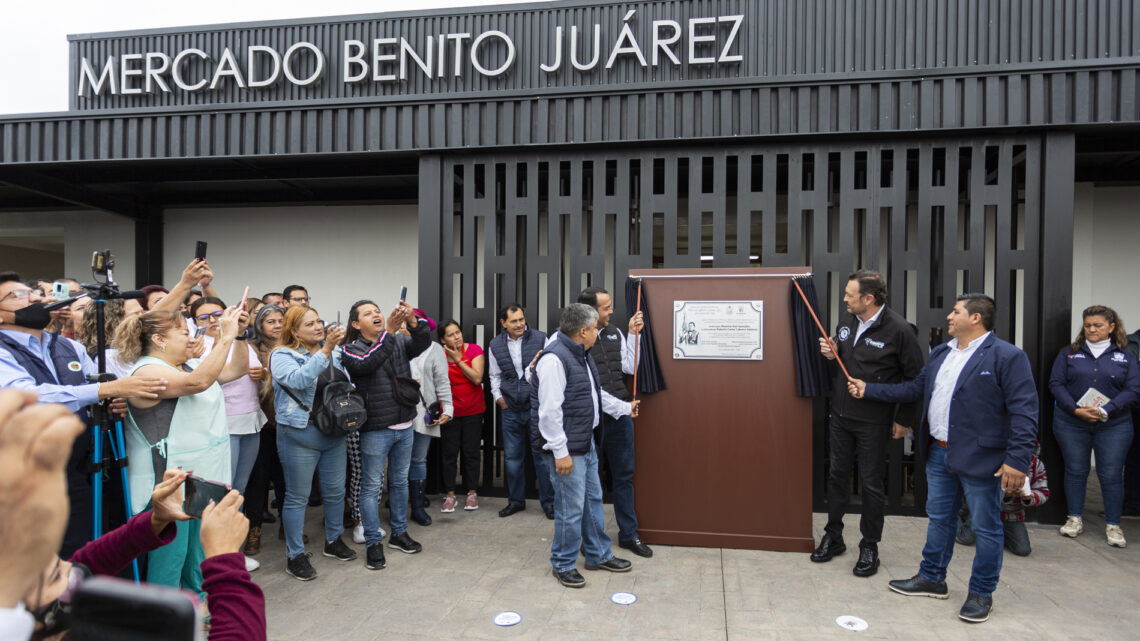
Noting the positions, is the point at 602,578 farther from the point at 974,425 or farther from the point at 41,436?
the point at 41,436

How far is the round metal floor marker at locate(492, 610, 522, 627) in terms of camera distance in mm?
3361

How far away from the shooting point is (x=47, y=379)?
9.33 ft

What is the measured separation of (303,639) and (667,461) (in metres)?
2.54

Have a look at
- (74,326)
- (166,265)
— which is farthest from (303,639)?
(166,265)

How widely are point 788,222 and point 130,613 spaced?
5.24 meters

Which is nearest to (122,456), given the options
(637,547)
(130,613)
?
(130,613)

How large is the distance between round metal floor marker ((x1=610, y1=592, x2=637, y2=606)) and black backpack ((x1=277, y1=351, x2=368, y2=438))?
6.18ft

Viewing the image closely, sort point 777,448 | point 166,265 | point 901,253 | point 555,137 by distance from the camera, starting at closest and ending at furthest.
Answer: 1. point 777,448
2. point 901,253
3. point 555,137
4. point 166,265

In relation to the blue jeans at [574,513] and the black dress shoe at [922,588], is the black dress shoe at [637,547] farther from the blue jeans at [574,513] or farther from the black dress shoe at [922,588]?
the black dress shoe at [922,588]

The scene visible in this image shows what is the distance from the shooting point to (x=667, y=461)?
4.51 meters

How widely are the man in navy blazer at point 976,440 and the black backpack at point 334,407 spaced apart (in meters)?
3.47

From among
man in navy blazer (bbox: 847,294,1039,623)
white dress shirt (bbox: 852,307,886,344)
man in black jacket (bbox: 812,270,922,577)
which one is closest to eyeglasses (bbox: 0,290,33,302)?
man in black jacket (bbox: 812,270,922,577)

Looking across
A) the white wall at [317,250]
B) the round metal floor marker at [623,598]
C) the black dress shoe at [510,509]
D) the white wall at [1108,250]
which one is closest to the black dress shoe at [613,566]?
the round metal floor marker at [623,598]

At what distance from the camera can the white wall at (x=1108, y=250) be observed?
666 cm
